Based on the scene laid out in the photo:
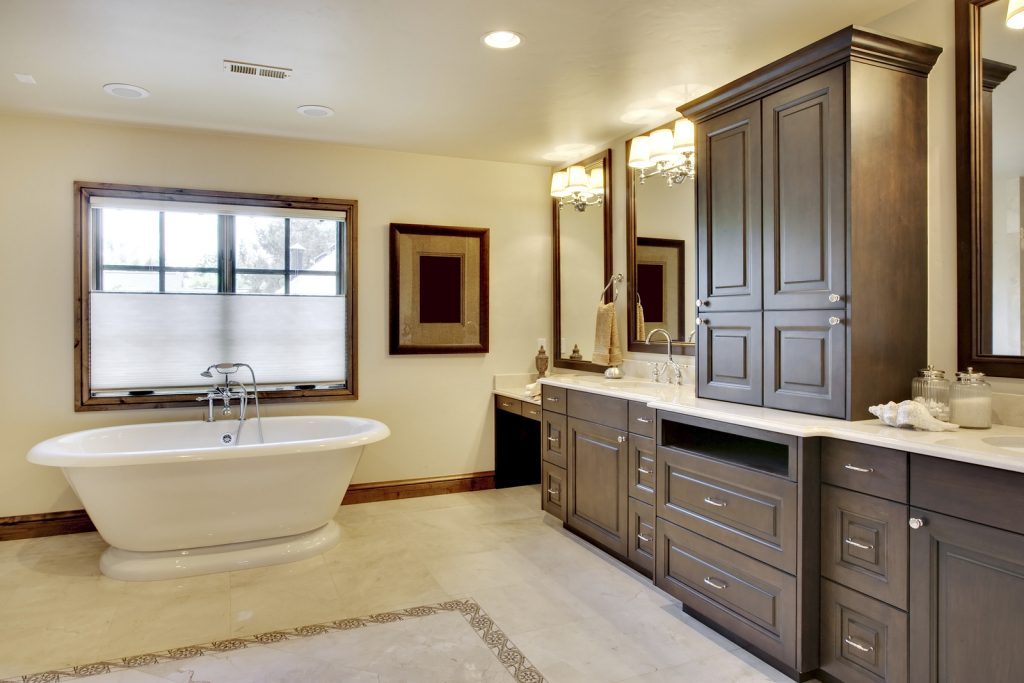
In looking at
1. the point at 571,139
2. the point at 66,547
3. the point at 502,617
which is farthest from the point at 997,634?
the point at 66,547

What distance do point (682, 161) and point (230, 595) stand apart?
129 inches

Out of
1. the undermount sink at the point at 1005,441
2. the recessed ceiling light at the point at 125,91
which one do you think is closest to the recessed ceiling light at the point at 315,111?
the recessed ceiling light at the point at 125,91

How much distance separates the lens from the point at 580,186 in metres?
4.50

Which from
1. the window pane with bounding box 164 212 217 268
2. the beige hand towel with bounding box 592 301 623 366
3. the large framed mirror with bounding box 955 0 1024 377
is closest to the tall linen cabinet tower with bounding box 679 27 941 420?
the large framed mirror with bounding box 955 0 1024 377

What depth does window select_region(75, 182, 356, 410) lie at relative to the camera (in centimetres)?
395

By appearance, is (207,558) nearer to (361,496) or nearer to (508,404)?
(361,496)

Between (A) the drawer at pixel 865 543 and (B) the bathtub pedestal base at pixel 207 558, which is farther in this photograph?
(B) the bathtub pedestal base at pixel 207 558

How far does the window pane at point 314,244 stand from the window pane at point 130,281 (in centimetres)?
86

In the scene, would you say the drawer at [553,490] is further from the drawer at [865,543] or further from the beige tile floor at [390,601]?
the drawer at [865,543]

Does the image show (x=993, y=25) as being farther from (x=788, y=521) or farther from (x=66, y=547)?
(x=66, y=547)

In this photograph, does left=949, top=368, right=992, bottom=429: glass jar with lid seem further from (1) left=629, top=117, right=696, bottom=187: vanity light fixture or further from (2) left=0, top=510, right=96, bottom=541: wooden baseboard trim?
(2) left=0, top=510, right=96, bottom=541: wooden baseboard trim

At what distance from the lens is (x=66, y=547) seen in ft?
11.8

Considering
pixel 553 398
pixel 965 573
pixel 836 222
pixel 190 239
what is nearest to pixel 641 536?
pixel 553 398

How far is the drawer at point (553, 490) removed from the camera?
3.83m
